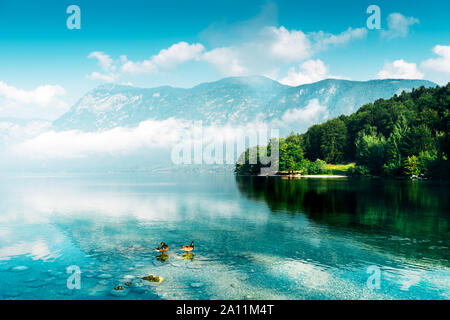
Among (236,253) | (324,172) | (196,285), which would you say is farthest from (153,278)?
(324,172)

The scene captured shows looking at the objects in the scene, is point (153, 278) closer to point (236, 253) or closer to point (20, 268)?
point (236, 253)

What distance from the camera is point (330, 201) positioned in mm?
63625

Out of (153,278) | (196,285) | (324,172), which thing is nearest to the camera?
(196,285)

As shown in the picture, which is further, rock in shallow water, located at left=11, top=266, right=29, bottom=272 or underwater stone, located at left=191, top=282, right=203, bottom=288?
rock in shallow water, located at left=11, top=266, right=29, bottom=272

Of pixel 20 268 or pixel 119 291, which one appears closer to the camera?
pixel 119 291

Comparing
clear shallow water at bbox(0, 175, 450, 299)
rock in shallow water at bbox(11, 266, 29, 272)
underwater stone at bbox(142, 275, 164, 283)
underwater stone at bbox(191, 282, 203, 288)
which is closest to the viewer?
clear shallow water at bbox(0, 175, 450, 299)

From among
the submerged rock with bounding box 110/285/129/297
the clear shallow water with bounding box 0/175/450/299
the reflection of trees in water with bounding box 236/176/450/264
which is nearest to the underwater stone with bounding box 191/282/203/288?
the clear shallow water with bounding box 0/175/450/299

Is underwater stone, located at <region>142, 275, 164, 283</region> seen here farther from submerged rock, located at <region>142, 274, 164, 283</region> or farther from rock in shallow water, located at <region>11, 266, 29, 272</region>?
rock in shallow water, located at <region>11, 266, 29, 272</region>

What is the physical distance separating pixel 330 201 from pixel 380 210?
1243 centimetres

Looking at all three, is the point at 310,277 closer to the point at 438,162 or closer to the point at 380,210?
the point at 380,210

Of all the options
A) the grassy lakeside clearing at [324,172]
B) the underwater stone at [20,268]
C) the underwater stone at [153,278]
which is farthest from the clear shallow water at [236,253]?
the grassy lakeside clearing at [324,172]

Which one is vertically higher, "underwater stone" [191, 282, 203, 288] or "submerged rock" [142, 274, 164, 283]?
"submerged rock" [142, 274, 164, 283]

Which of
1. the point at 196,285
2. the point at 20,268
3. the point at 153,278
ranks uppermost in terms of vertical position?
the point at 153,278
